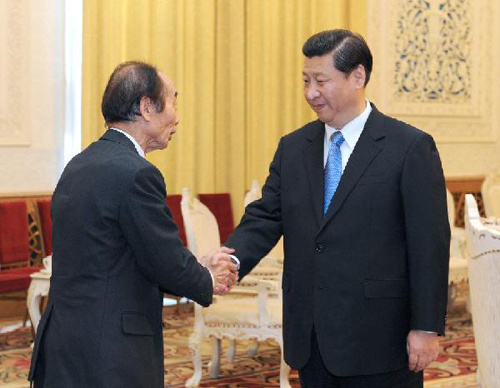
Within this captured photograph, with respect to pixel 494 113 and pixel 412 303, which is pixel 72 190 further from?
pixel 494 113

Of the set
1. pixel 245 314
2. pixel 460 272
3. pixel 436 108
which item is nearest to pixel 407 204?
pixel 245 314

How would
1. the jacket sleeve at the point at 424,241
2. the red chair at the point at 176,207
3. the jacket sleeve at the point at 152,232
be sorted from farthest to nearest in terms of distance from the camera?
the red chair at the point at 176,207
the jacket sleeve at the point at 424,241
the jacket sleeve at the point at 152,232

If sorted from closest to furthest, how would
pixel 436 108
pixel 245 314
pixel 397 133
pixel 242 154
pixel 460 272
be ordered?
pixel 397 133 → pixel 245 314 → pixel 460 272 → pixel 242 154 → pixel 436 108

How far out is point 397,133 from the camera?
2783 mm

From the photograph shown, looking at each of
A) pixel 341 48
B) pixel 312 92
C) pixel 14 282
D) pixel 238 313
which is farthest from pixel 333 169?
pixel 14 282

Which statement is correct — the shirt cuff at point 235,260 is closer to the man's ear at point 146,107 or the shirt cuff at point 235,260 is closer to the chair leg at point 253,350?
the man's ear at point 146,107

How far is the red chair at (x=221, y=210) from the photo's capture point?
8.58 meters

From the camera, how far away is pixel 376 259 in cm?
269

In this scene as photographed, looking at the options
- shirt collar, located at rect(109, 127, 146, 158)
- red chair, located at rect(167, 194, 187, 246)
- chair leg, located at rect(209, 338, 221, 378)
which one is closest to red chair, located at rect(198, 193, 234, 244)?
red chair, located at rect(167, 194, 187, 246)

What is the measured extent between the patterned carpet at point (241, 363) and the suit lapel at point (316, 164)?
2.93 m

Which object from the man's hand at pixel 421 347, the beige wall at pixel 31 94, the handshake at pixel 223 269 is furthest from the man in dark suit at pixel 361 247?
the beige wall at pixel 31 94

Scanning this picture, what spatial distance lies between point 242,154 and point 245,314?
3.70 metres

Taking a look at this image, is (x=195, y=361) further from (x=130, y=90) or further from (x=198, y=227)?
(x=130, y=90)

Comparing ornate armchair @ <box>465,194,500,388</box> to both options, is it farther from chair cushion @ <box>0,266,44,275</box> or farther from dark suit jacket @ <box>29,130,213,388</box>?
chair cushion @ <box>0,266,44,275</box>
